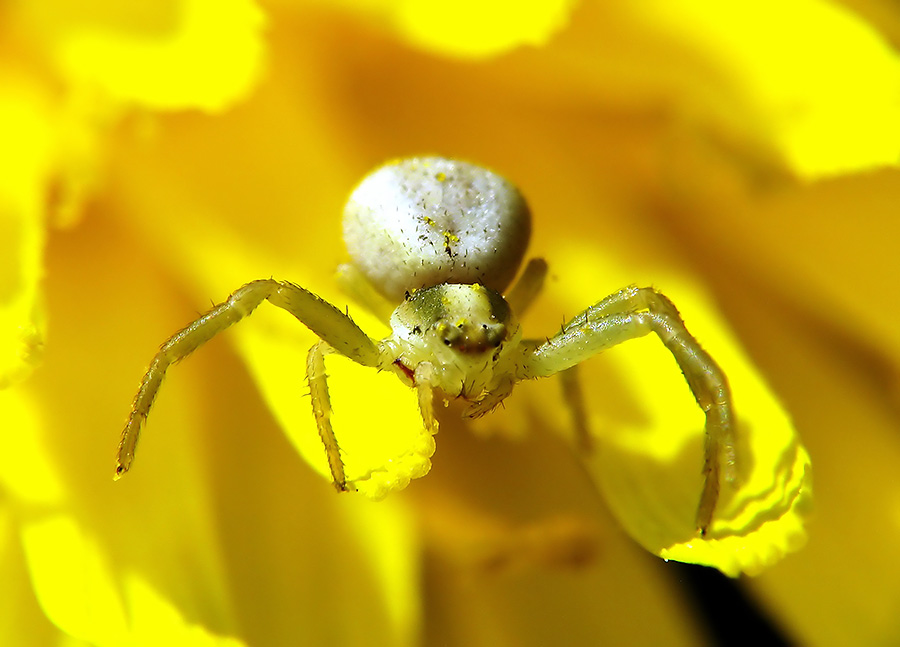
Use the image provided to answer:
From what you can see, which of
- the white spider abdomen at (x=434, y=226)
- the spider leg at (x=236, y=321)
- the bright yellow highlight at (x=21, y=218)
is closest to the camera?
the bright yellow highlight at (x=21, y=218)

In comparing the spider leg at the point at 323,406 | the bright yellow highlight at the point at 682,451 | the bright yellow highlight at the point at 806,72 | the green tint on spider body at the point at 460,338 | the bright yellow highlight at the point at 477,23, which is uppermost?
the bright yellow highlight at the point at 477,23

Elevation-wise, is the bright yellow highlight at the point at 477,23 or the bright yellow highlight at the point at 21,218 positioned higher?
the bright yellow highlight at the point at 477,23

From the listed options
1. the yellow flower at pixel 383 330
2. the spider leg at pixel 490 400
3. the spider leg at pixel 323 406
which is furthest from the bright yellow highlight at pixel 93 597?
the spider leg at pixel 490 400

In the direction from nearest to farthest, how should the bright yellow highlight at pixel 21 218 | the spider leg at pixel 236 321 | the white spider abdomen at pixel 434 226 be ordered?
the bright yellow highlight at pixel 21 218, the spider leg at pixel 236 321, the white spider abdomen at pixel 434 226

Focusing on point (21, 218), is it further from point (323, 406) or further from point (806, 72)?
point (806, 72)

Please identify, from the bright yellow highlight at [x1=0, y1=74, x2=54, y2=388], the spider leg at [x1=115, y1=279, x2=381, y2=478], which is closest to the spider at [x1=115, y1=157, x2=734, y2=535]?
the spider leg at [x1=115, y1=279, x2=381, y2=478]

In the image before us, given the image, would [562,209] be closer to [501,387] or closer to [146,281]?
[501,387]

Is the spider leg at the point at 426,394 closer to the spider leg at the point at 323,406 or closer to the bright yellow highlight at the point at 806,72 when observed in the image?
the spider leg at the point at 323,406

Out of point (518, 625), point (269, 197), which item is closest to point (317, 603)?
point (518, 625)
